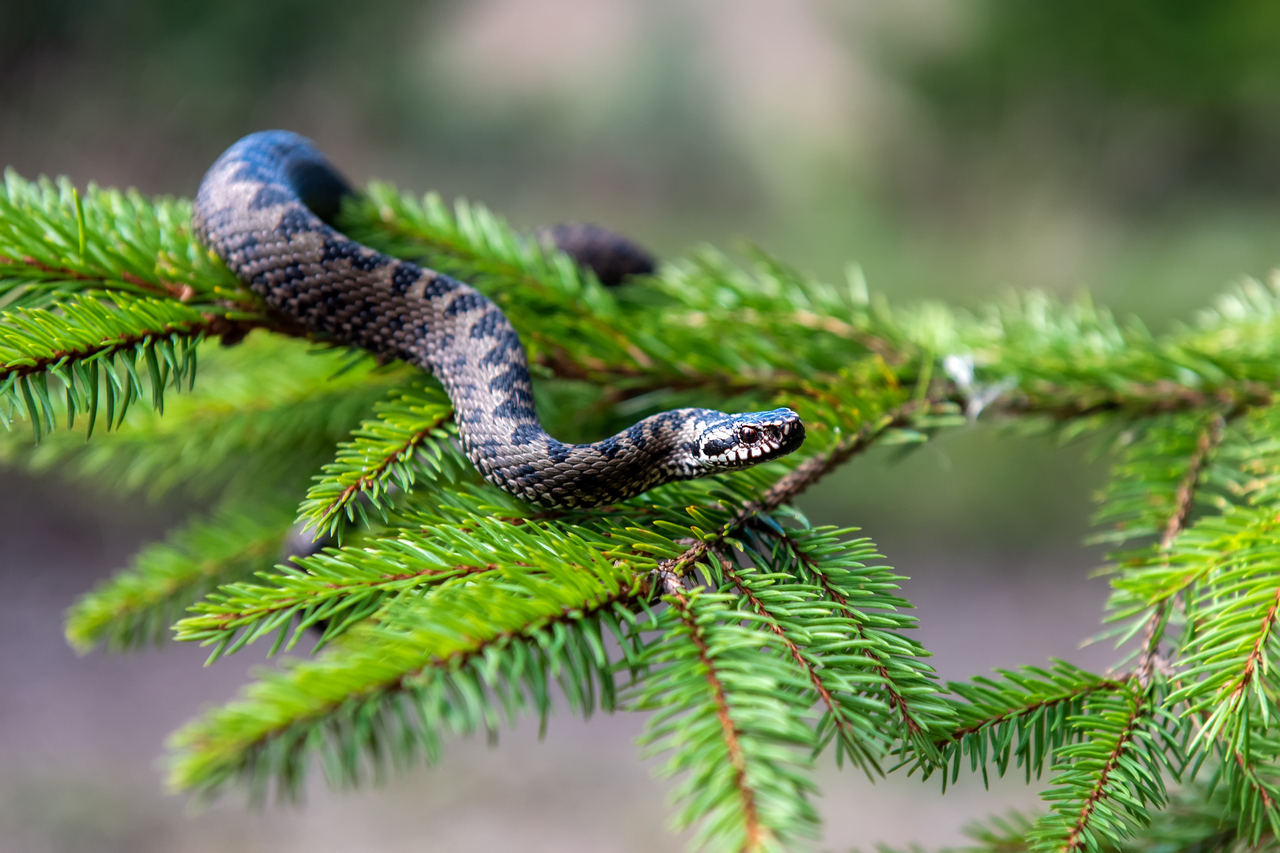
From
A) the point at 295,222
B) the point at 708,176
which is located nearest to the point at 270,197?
the point at 295,222

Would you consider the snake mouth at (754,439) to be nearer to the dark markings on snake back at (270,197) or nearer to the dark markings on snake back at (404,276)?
the dark markings on snake back at (404,276)

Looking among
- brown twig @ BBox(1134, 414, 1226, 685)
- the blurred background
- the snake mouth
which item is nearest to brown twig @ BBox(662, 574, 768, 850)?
the snake mouth

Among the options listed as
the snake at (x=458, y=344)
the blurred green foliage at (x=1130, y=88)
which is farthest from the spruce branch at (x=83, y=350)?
the blurred green foliage at (x=1130, y=88)

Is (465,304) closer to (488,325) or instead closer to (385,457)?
(488,325)

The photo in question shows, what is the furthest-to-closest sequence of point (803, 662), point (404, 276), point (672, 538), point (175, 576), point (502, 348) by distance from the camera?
point (175, 576) → point (404, 276) → point (502, 348) → point (672, 538) → point (803, 662)

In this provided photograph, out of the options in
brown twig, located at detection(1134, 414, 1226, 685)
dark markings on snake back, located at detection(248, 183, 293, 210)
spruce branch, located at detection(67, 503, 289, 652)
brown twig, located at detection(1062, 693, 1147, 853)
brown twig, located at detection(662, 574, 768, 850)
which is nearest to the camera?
brown twig, located at detection(662, 574, 768, 850)

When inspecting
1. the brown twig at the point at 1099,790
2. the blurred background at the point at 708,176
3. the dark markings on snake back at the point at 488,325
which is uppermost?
the blurred background at the point at 708,176

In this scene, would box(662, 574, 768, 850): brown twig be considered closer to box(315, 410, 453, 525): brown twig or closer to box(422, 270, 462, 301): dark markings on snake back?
box(315, 410, 453, 525): brown twig

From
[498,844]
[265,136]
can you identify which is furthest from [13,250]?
[498,844]
